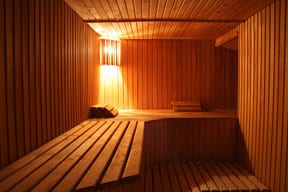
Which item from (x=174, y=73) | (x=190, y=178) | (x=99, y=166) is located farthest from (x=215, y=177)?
(x=174, y=73)

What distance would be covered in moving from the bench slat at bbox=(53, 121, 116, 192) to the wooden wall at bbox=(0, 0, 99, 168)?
0.59 metres

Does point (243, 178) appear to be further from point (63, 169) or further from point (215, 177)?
point (63, 169)

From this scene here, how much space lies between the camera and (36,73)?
2113 mm

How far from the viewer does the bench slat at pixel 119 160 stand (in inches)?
58.0

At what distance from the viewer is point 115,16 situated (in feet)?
10.7

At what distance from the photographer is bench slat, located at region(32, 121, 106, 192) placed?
1.34 m

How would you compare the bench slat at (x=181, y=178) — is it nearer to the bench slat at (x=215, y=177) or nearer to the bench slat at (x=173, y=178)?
the bench slat at (x=173, y=178)

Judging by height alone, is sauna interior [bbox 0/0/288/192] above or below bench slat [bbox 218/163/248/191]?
above

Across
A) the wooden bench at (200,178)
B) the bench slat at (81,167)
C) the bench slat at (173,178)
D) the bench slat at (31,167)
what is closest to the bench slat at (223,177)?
the wooden bench at (200,178)

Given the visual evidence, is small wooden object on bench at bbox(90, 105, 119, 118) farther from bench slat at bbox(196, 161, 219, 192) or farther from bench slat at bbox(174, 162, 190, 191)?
bench slat at bbox(196, 161, 219, 192)

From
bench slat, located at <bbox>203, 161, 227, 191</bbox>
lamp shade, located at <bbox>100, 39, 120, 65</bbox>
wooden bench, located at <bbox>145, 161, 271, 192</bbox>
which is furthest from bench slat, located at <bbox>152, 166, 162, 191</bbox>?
lamp shade, located at <bbox>100, 39, 120, 65</bbox>

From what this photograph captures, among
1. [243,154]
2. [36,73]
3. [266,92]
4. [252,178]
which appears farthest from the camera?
[243,154]

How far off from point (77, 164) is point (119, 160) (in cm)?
36

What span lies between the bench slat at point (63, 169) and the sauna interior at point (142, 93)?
0.03ft
